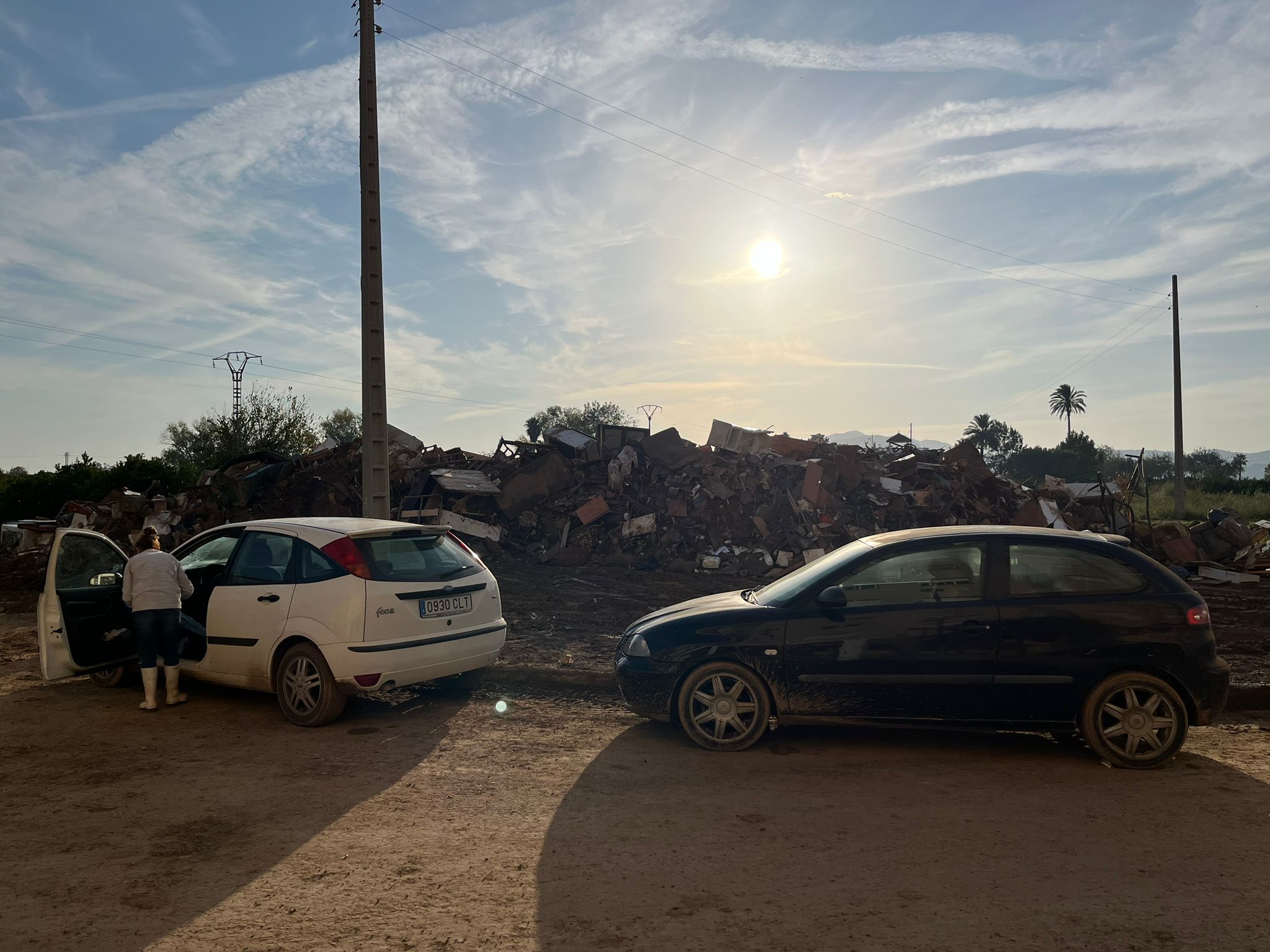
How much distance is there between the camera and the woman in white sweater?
6.81 m

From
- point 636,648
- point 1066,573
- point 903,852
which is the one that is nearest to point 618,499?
point 636,648

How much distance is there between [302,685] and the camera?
21.4 ft

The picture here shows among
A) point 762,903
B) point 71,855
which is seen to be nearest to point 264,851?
point 71,855

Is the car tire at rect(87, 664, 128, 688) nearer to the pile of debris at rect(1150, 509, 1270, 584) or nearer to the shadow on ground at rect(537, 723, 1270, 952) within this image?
the shadow on ground at rect(537, 723, 1270, 952)

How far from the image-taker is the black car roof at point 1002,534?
5828mm

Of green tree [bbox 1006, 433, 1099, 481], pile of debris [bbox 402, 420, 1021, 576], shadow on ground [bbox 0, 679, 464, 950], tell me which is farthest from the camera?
green tree [bbox 1006, 433, 1099, 481]

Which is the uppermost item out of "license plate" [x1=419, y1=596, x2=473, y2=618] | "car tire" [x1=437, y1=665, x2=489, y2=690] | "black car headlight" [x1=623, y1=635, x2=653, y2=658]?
"license plate" [x1=419, y1=596, x2=473, y2=618]

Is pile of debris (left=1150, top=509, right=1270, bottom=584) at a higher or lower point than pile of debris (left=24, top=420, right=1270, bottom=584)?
lower

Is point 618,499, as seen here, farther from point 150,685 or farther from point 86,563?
point 150,685

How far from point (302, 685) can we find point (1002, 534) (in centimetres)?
534

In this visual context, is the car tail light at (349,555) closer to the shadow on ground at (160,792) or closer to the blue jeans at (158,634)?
the shadow on ground at (160,792)

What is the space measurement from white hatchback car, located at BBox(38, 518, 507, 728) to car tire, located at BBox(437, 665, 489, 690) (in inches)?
3.0

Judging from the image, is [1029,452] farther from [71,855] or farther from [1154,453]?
[71,855]

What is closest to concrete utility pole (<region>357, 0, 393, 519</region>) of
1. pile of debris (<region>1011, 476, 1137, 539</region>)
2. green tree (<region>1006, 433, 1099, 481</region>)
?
pile of debris (<region>1011, 476, 1137, 539</region>)
